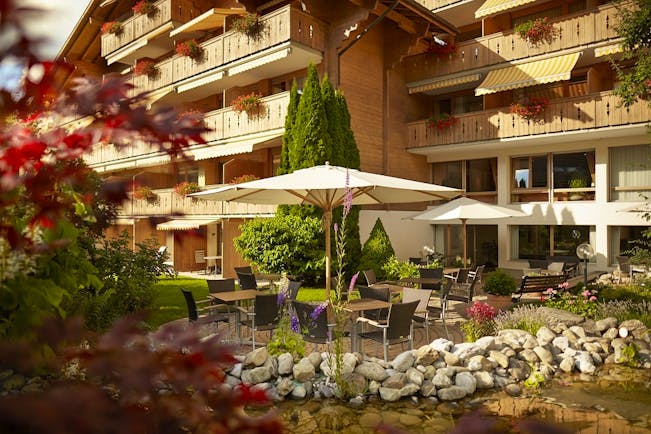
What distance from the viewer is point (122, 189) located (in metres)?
1.67

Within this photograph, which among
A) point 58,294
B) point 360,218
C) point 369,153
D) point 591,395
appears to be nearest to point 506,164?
point 369,153

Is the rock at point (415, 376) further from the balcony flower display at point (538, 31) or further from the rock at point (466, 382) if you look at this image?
the balcony flower display at point (538, 31)

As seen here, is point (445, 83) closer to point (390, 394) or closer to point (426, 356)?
point (426, 356)

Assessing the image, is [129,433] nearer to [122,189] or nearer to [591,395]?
[122,189]

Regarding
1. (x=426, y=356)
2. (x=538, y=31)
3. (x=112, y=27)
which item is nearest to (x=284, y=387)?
(x=426, y=356)

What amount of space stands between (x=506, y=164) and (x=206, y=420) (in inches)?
849

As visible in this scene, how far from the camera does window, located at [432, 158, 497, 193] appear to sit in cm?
2194

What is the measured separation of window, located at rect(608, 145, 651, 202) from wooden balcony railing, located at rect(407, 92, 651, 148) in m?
2.01

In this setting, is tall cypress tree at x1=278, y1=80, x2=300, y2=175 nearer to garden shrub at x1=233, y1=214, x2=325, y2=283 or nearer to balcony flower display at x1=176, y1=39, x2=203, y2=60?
garden shrub at x1=233, y1=214, x2=325, y2=283

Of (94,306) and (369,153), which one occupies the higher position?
(369,153)

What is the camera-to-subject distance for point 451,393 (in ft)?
21.8

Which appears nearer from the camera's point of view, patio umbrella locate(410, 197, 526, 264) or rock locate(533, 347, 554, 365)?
rock locate(533, 347, 554, 365)

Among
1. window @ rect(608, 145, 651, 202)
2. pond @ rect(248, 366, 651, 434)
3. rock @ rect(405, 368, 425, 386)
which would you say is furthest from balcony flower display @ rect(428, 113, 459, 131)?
rock @ rect(405, 368, 425, 386)

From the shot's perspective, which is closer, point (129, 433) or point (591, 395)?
point (129, 433)
